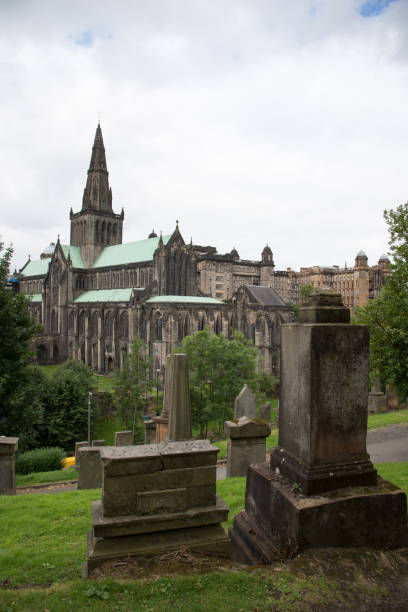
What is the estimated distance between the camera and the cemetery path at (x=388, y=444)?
948 centimetres

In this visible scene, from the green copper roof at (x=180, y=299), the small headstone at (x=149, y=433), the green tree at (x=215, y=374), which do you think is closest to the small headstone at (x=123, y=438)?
the small headstone at (x=149, y=433)

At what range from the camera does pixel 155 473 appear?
3.75m

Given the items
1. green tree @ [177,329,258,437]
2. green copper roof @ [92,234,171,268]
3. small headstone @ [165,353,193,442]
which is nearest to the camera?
small headstone @ [165,353,193,442]

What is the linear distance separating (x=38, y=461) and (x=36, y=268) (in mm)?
67794

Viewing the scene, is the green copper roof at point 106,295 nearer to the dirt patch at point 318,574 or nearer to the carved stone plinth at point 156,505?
the carved stone plinth at point 156,505

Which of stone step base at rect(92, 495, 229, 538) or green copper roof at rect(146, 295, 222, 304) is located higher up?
green copper roof at rect(146, 295, 222, 304)

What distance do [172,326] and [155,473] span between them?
1511 inches

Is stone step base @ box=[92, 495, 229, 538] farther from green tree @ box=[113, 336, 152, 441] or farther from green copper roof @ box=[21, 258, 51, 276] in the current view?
green copper roof @ box=[21, 258, 51, 276]

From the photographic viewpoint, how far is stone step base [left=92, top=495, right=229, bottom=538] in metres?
3.56

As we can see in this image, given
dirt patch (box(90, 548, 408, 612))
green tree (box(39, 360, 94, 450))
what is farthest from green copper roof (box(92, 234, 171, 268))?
dirt patch (box(90, 548, 408, 612))

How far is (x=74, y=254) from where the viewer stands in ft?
205

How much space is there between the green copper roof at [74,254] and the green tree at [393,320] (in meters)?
55.3

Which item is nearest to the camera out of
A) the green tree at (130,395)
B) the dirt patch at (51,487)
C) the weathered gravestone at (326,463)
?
the weathered gravestone at (326,463)

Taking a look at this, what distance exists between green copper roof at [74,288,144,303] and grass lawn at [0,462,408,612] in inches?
1792
